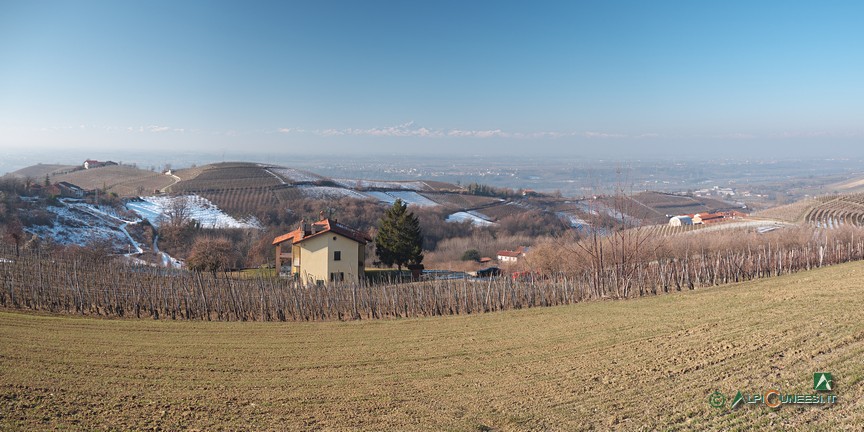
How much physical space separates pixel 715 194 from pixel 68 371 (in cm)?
12265

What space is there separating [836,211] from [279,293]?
49.6 m

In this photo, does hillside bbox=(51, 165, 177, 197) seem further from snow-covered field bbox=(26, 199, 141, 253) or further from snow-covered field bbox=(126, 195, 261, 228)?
snow-covered field bbox=(26, 199, 141, 253)

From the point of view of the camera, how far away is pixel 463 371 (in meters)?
11.4

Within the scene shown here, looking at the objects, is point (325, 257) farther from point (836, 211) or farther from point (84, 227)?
point (836, 211)

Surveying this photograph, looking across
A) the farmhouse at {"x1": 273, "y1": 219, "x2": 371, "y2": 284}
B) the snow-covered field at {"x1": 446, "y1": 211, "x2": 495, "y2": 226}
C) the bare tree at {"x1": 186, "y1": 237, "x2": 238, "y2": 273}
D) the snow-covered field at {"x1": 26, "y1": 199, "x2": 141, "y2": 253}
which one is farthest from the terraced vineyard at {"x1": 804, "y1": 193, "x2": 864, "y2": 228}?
the snow-covered field at {"x1": 26, "y1": 199, "x2": 141, "y2": 253}

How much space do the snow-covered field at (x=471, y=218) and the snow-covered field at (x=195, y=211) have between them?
927 inches

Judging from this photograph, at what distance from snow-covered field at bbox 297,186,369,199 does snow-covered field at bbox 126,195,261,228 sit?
46.9 feet

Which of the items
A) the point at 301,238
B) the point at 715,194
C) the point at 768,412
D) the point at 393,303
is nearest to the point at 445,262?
the point at 301,238

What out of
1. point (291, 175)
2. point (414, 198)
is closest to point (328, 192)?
point (414, 198)

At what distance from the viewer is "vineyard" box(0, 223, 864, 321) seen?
1861 cm

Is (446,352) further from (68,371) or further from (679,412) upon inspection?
(68,371)

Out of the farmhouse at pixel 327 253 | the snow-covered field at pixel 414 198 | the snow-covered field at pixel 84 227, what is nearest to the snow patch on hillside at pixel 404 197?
the snow-covered field at pixel 414 198

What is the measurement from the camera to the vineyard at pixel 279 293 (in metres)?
18.6

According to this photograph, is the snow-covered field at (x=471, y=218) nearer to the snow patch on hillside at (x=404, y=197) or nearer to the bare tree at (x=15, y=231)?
the snow patch on hillside at (x=404, y=197)
